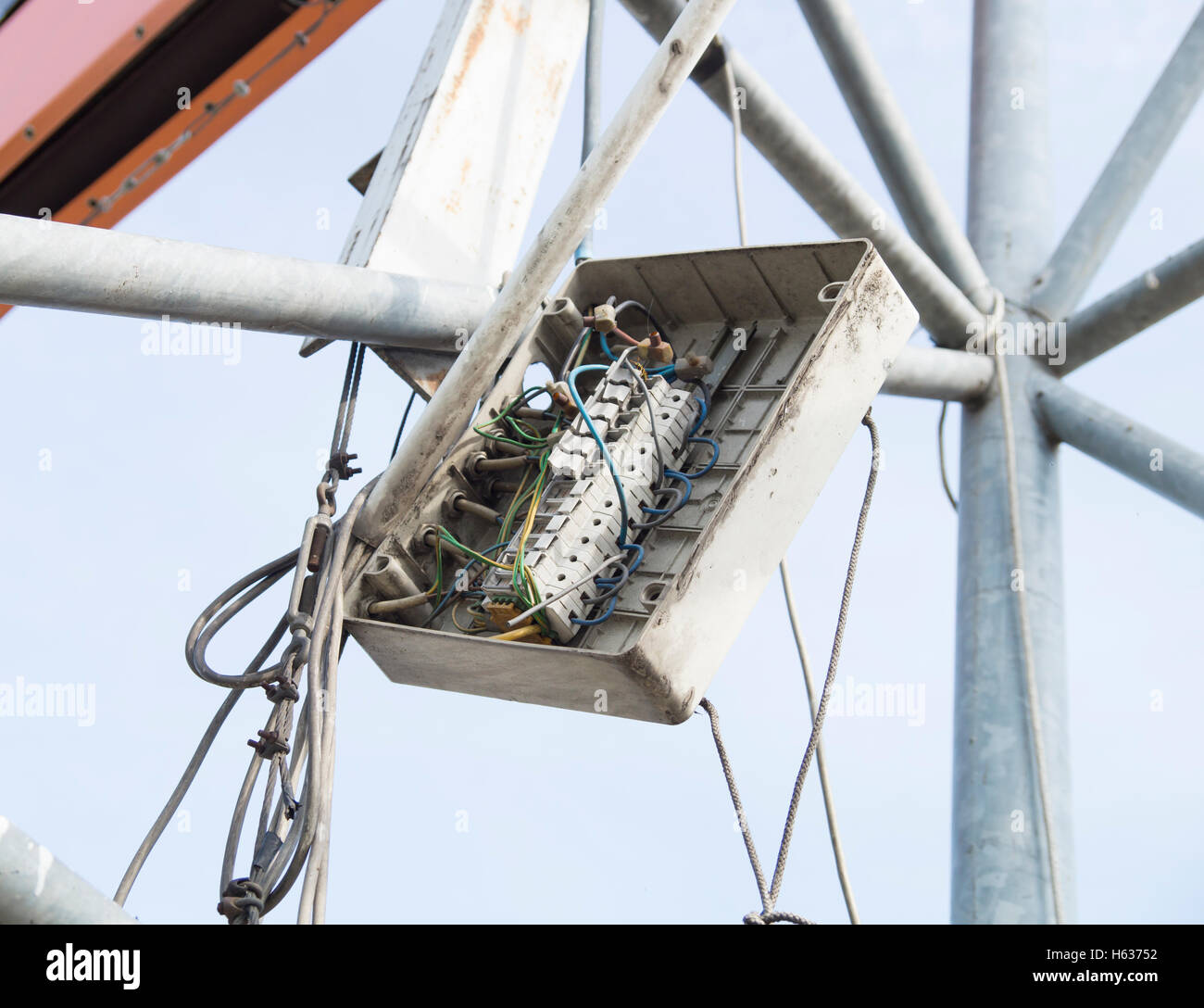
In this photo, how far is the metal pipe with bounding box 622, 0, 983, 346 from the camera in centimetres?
386

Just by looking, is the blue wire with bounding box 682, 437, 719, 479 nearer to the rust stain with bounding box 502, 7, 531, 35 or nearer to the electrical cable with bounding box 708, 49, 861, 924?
the electrical cable with bounding box 708, 49, 861, 924

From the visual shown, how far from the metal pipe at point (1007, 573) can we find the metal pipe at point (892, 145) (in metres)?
0.25

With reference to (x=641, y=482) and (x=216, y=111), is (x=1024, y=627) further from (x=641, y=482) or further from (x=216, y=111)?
(x=216, y=111)

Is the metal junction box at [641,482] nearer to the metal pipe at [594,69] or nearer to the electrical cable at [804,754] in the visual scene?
the electrical cable at [804,754]

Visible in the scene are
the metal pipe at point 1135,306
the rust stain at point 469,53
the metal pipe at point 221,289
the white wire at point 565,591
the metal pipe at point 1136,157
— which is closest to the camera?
the metal pipe at point 221,289

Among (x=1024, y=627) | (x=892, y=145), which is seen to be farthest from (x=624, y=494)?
(x=892, y=145)

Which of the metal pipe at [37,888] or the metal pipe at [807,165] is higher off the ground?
the metal pipe at [807,165]

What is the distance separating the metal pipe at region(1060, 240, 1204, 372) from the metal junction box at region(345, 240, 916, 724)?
1.88 metres

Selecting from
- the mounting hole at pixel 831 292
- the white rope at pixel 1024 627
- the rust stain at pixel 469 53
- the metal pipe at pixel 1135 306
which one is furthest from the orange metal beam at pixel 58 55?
the metal pipe at pixel 1135 306

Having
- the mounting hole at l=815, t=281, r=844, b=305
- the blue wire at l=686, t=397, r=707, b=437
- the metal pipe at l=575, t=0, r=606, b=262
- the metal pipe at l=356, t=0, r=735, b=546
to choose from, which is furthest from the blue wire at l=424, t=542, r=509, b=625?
the metal pipe at l=575, t=0, r=606, b=262

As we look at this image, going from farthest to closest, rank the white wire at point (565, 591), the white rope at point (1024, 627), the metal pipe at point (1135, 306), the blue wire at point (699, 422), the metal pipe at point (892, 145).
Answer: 1. the metal pipe at point (1135, 306)
2. the metal pipe at point (892, 145)
3. the white rope at point (1024, 627)
4. the blue wire at point (699, 422)
5. the white wire at point (565, 591)

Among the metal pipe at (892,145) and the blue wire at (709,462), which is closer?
the blue wire at (709,462)

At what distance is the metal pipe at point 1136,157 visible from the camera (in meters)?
4.42
